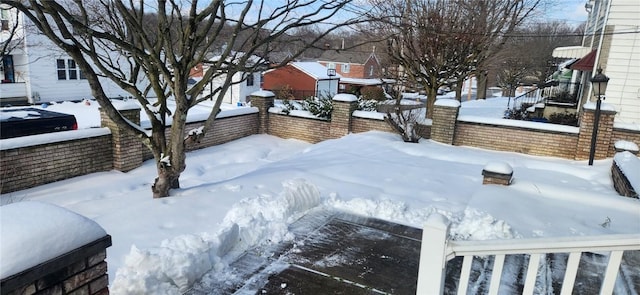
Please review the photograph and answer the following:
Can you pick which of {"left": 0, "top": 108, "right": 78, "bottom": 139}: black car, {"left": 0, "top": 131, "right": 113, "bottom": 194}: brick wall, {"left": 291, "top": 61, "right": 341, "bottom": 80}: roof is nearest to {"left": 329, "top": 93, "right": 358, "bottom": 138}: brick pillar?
{"left": 0, "top": 131, "right": 113, "bottom": 194}: brick wall

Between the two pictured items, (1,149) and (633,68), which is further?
(633,68)

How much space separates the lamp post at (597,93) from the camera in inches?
355

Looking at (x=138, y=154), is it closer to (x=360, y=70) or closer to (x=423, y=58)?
(x=423, y=58)

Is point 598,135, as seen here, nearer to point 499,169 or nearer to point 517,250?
point 499,169

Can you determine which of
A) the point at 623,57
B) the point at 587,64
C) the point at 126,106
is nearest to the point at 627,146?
the point at 623,57

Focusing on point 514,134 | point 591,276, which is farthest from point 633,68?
point 591,276

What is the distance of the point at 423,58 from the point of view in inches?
557

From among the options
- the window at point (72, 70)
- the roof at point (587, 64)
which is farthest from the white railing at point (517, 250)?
the window at point (72, 70)

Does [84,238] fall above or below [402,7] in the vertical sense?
below

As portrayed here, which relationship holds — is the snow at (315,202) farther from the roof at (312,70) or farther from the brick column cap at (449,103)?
the roof at (312,70)

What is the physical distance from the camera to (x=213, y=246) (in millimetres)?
4336

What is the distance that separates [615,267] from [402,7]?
1364cm

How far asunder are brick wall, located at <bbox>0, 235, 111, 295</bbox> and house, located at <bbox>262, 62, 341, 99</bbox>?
29.3m

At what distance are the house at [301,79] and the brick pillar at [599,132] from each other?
22905 millimetres
